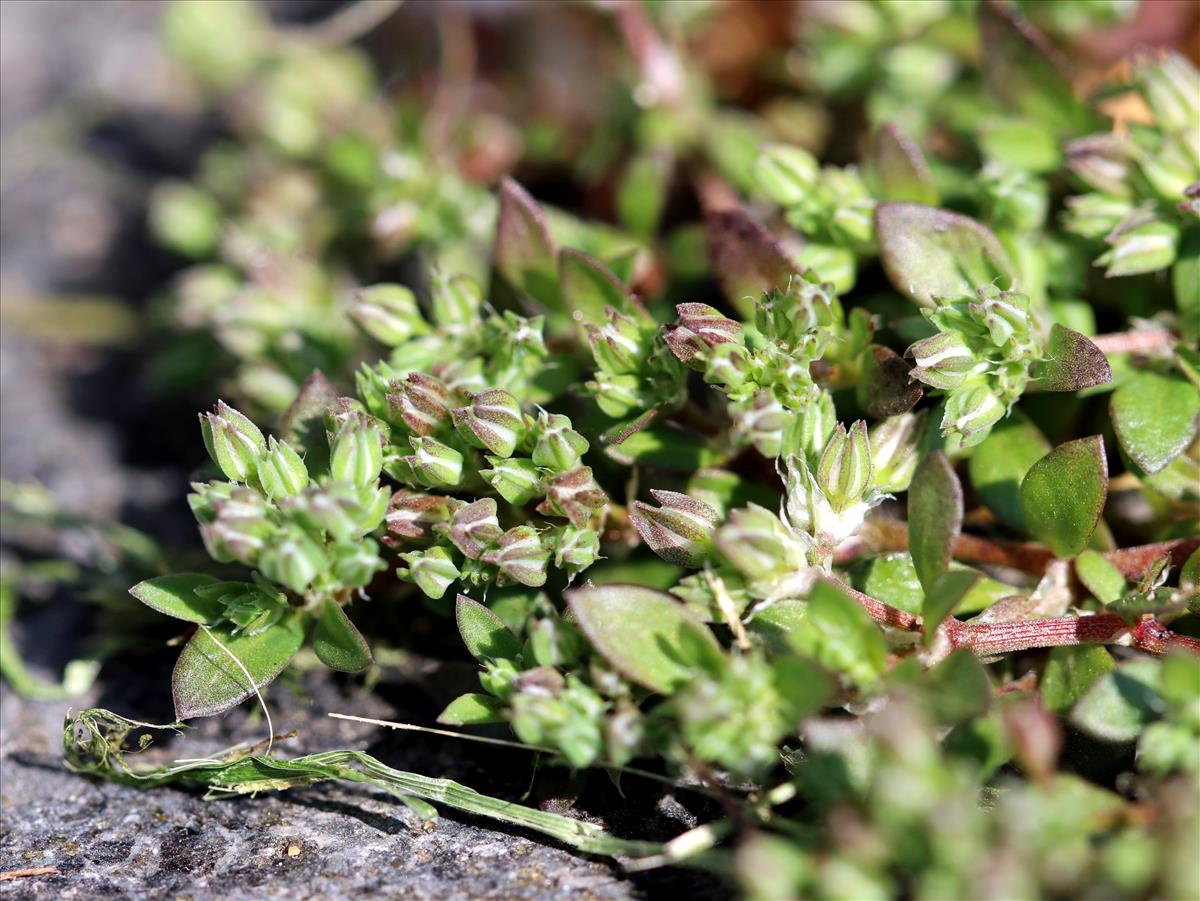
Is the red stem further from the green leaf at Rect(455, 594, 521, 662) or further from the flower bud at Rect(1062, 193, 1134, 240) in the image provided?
the flower bud at Rect(1062, 193, 1134, 240)

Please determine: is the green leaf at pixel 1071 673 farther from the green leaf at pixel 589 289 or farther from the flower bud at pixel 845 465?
the green leaf at pixel 589 289

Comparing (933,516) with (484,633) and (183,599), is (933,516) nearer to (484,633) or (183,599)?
(484,633)

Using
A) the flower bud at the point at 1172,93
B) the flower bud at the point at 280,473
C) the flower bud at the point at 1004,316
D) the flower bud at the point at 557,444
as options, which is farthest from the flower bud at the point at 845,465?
the flower bud at the point at 1172,93

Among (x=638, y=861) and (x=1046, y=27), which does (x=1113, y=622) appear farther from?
(x=1046, y=27)

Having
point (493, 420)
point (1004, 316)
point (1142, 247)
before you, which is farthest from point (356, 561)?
point (1142, 247)

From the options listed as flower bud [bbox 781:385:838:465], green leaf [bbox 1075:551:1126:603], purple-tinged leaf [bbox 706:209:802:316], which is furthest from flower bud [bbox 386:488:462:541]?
green leaf [bbox 1075:551:1126:603]

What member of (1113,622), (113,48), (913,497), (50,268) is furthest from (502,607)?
(113,48)

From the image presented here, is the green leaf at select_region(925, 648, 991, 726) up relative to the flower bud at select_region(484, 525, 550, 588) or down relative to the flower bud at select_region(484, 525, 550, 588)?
down
